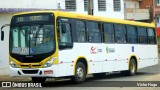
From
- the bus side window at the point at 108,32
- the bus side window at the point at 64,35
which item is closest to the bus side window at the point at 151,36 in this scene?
the bus side window at the point at 108,32

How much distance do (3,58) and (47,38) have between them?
12.9 metres

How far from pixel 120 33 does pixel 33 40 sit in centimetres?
716

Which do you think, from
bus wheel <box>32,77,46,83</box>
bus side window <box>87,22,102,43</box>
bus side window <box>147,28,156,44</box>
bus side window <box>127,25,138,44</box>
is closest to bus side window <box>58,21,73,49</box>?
bus side window <box>87,22,102,43</box>

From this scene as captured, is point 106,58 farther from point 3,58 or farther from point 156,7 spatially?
point 156,7

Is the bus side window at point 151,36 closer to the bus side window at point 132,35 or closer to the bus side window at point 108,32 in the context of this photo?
the bus side window at point 132,35

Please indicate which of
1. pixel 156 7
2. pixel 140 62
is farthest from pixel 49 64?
pixel 156 7

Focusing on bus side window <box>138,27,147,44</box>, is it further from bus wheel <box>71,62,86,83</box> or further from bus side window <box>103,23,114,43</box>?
bus wheel <box>71,62,86,83</box>

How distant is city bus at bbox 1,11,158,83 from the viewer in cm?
1775

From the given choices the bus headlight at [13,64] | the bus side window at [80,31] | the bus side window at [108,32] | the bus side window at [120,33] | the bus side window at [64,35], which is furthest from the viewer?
the bus side window at [120,33]

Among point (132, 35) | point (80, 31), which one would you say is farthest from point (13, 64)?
point (132, 35)

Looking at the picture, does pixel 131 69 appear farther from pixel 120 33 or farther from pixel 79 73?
pixel 79 73

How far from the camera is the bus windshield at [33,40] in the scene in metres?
17.8

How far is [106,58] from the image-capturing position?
22.2 meters

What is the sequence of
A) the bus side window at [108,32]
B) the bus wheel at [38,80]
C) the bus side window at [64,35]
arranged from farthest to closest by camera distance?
→ the bus side window at [108,32], the bus wheel at [38,80], the bus side window at [64,35]
